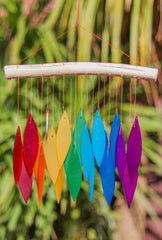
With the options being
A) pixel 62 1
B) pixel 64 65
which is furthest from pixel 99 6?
pixel 64 65

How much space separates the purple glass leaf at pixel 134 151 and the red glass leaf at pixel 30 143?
0.58ft

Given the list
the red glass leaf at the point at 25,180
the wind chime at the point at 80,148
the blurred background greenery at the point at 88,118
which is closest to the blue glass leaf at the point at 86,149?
the wind chime at the point at 80,148

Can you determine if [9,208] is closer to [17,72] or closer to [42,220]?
[42,220]

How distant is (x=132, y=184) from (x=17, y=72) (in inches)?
12.1

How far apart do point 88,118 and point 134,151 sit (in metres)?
0.45

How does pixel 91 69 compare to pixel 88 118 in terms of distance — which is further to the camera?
pixel 88 118

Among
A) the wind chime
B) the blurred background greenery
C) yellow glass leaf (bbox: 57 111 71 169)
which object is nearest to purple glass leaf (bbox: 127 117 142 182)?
the wind chime

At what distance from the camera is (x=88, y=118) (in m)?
0.92

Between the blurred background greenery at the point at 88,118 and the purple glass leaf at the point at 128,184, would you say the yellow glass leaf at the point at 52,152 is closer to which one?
the purple glass leaf at the point at 128,184

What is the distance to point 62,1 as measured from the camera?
88cm

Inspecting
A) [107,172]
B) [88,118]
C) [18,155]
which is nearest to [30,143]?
[18,155]

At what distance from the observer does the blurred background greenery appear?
0.89m

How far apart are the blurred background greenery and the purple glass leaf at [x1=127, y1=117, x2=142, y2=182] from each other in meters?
0.41

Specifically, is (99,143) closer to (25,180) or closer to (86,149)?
(86,149)
